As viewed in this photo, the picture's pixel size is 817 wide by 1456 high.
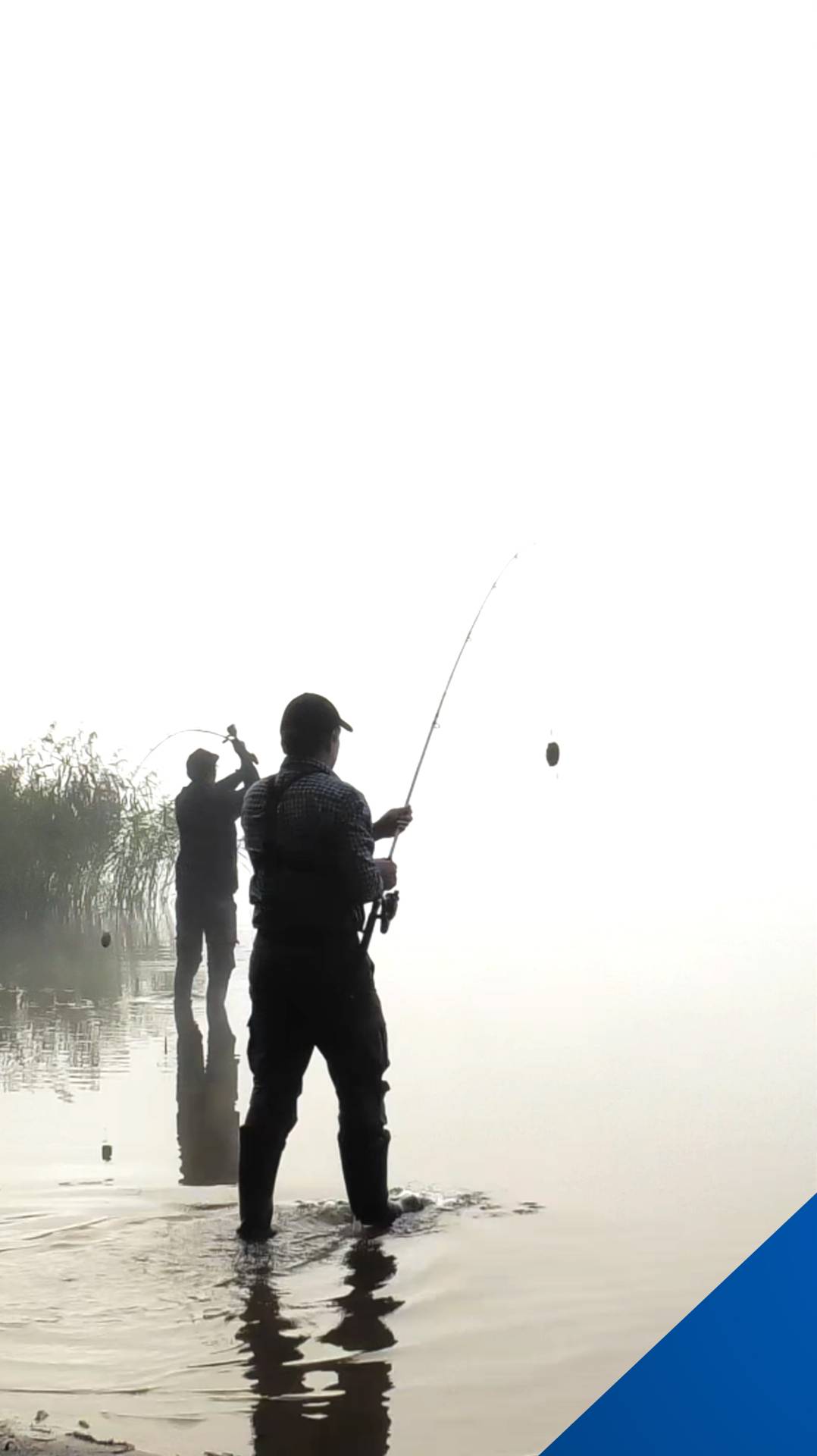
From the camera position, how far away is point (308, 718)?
5.45 metres

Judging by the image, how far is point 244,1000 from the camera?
40.1 feet

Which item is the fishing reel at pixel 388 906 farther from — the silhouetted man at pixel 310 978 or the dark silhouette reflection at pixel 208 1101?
the dark silhouette reflection at pixel 208 1101

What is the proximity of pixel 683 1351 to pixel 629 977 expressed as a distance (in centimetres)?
801

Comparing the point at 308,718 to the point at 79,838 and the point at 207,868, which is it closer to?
the point at 207,868

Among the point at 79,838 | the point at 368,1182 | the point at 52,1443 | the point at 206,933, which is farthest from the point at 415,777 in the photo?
the point at 79,838

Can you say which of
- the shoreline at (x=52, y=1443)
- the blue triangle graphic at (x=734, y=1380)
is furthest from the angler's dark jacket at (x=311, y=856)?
the shoreline at (x=52, y=1443)

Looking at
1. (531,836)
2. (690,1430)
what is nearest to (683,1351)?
(690,1430)

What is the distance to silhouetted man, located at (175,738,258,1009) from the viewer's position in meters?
9.79

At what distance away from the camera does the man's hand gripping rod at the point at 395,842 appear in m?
5.65

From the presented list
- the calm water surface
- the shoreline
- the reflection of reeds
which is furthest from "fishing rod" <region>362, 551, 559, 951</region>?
the reflection of reeds

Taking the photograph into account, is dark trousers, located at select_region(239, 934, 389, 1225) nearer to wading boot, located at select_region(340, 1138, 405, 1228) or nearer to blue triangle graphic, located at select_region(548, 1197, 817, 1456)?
wading boot, located at select_region(340, 1138, 405, 1228)

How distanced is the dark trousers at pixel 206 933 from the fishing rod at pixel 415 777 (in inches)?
116

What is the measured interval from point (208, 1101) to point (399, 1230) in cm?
265

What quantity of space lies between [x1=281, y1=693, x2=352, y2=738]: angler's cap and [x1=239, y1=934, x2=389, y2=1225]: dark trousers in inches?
24.7
